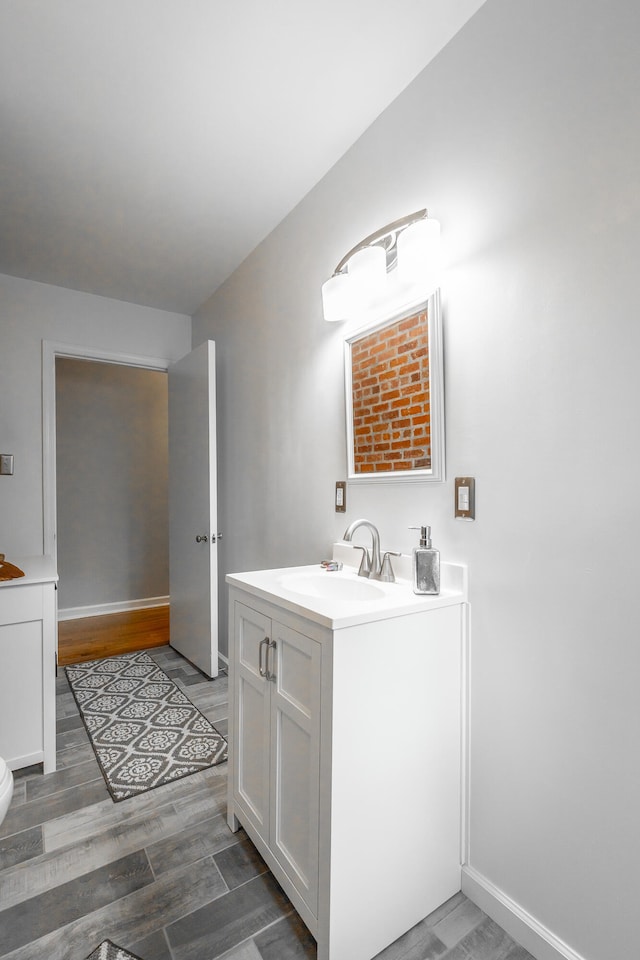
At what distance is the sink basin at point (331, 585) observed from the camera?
1.53 m

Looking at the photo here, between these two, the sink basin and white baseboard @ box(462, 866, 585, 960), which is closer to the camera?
white baseboard @ box(462, 866, 585, 960)

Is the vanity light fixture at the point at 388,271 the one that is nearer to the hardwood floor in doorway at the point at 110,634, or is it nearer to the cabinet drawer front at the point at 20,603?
the cabinet drawer front at the point at 20,603

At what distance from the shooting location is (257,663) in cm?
142

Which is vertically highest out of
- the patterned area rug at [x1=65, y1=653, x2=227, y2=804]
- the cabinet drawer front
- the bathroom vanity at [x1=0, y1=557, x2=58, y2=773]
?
the cabinet drawer front

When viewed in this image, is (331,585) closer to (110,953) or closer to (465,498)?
(465,498)

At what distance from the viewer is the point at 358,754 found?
3.62 ft

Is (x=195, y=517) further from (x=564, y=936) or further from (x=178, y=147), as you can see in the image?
(x=564, y=936)

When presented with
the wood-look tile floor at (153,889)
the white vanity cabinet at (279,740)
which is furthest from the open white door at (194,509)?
the white vanity cabinet at (279,740)

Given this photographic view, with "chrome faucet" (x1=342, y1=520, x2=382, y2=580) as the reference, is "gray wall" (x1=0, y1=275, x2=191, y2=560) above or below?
above

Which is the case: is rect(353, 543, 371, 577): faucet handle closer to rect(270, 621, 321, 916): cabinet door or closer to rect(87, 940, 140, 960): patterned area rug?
rect(270, 621, 321, 916): cabinet door

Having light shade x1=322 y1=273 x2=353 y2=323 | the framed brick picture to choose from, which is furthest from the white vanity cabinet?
light shade x1=322 y1=273 x2=353 y2=323

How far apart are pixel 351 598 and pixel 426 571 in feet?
1.16

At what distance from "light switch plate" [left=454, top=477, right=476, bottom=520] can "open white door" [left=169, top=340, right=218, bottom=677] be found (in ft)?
5.67

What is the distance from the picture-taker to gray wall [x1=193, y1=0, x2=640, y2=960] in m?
1.00
